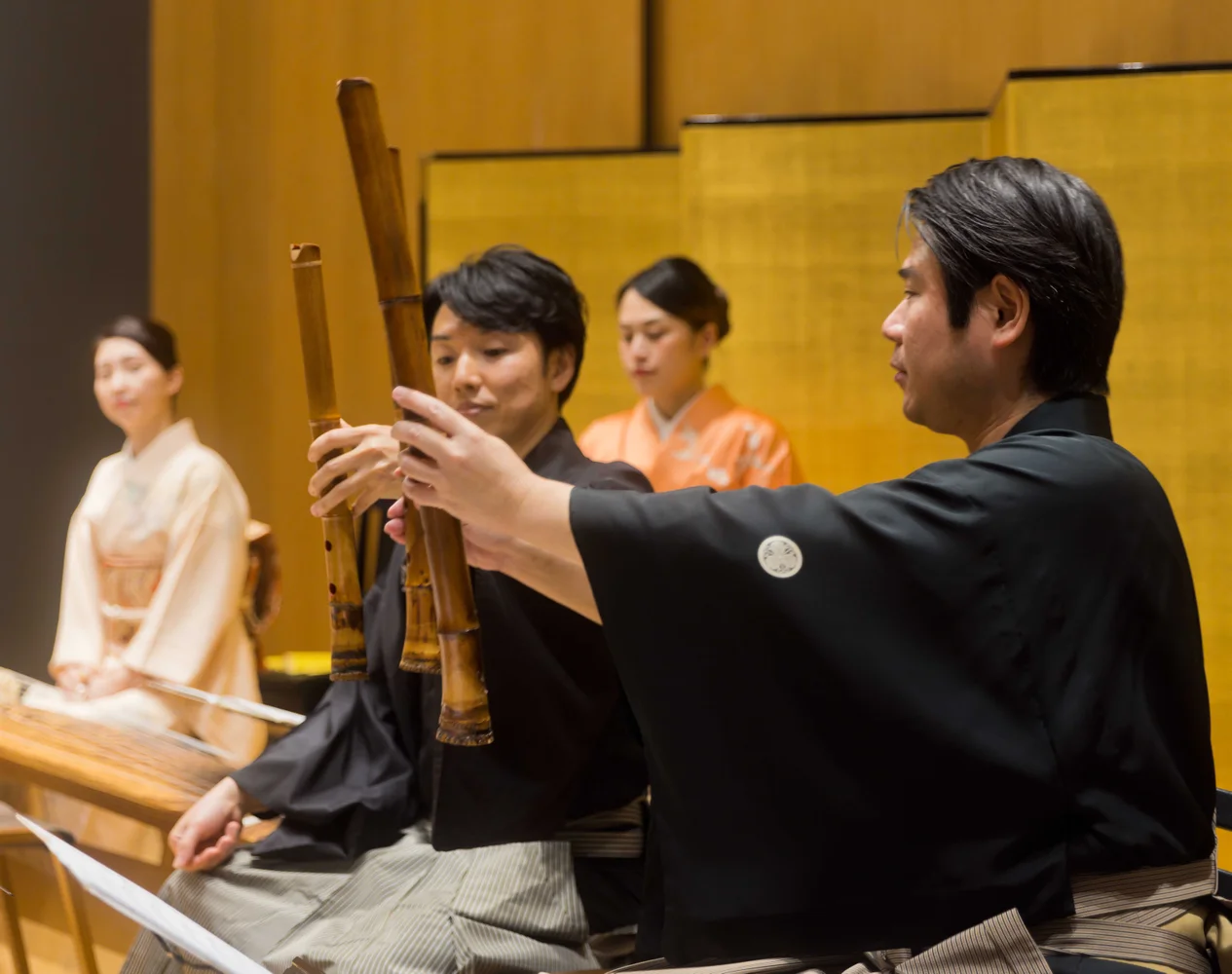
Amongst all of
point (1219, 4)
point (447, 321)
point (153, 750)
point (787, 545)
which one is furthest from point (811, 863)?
point (1219, 4)

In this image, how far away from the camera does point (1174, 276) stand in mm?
3902

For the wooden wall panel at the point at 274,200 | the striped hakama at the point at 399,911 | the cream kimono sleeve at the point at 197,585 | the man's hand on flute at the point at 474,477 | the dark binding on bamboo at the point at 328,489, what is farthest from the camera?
the wooden wall panel at the point at 274,200

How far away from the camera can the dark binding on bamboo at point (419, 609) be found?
1.47 m

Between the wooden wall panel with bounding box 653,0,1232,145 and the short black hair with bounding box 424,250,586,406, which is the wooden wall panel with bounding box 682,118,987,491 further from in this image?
the short black hair with bounding box 424,250,586,406

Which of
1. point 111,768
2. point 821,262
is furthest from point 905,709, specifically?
point 821,262

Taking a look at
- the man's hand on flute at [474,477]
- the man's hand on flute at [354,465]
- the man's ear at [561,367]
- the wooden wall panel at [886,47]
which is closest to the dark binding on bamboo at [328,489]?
the man's hand on flute at [354,465]

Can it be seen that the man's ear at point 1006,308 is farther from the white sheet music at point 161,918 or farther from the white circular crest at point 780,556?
the white sheet music at point 161,918

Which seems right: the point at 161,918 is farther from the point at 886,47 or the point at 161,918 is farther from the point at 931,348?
the point at 886,47

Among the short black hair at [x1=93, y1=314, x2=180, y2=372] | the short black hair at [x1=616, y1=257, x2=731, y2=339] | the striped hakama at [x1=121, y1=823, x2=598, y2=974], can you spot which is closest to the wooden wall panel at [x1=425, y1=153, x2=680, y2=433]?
the short black hair at [x1=616, y1=257, x2=731, y2=339]

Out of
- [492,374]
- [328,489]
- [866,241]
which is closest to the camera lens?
[328,489]

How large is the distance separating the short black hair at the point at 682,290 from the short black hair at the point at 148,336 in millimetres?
1591

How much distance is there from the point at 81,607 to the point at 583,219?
251 centimetres

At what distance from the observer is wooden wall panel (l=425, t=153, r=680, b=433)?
5176 mm

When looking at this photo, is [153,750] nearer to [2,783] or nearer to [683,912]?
[2,783]
